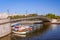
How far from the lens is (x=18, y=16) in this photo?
82.2 ft

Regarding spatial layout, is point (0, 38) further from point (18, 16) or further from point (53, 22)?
point (53, 22)

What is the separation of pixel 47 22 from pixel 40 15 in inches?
143

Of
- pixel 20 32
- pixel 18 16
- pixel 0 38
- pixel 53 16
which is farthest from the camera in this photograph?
pixel 53 16

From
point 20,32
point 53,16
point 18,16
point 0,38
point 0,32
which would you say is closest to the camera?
point 0,38

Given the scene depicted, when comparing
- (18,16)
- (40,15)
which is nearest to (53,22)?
(40,15)

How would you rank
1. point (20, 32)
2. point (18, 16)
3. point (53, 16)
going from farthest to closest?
point (53, 16) < point (18, 16) < point (20, 32)

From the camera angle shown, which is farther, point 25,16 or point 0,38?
point 25,16

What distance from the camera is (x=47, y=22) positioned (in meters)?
29.5

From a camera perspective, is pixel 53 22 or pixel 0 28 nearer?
pixel 0 28

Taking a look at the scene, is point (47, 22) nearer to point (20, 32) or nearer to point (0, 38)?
point (20, 32)

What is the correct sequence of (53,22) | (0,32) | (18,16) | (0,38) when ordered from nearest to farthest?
(0,38) → (0,32) → (18,16) → (53,22)

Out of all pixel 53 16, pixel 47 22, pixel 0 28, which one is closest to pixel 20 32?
pixel 0 28

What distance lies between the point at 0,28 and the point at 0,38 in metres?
1.63

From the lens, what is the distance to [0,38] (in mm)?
10016
